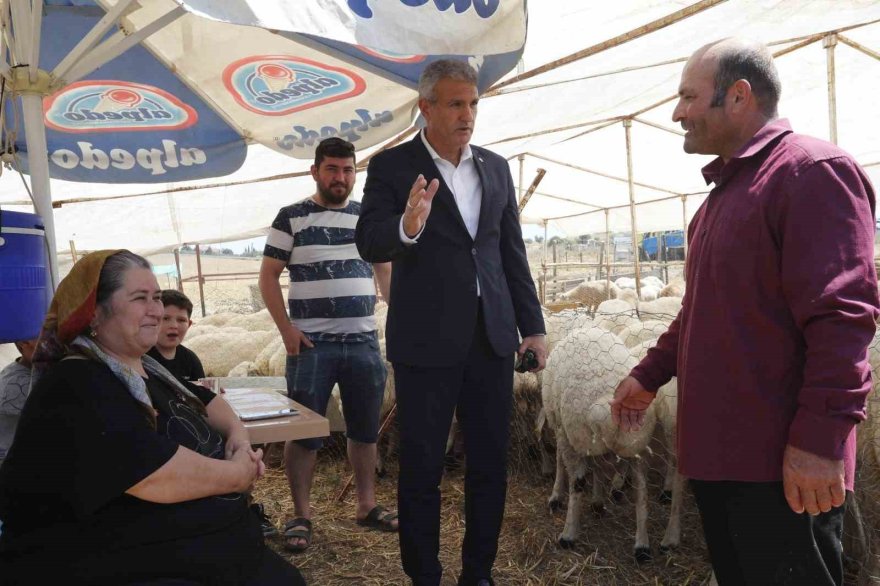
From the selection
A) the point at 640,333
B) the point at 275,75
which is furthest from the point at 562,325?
the point at 275,75

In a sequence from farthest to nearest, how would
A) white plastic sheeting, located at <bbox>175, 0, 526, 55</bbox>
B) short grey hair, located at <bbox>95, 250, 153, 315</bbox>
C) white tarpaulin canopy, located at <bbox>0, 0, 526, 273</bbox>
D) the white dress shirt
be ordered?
white tarpaulin canopy, located at <bbox>0, 0, 526, 273</bbox>, the white dress shirt, short grey hair, located at <bbox>95, 250, 153, 315</bbox>, white plastic sheeting, located at <bbox>175, 0, 526, 55</bbox>

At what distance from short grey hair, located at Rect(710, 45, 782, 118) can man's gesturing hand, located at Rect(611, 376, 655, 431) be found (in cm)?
86

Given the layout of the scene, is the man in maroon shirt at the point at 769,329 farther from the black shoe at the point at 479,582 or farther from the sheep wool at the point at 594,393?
the sheep wool at the point at 594,393

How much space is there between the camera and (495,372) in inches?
95.8

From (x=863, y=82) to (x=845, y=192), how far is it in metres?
6.78

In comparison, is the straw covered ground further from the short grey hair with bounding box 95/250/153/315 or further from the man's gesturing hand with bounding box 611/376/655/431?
the short grey hair with bounding box 95/250/153/315

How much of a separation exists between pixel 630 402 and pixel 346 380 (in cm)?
170

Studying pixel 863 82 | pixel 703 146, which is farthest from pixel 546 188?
pixel 703 146

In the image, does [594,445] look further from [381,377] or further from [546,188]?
[546,188]

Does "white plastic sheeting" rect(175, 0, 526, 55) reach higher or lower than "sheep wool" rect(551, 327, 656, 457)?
higher

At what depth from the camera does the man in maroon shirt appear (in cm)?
129

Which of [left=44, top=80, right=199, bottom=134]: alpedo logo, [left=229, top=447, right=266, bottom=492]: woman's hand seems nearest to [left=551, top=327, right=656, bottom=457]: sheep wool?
[left=229, top=447, right=266, bottom=492]: woman's hand

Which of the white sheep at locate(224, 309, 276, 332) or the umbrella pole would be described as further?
the white sheep at locate(224, 309, 276, 332)

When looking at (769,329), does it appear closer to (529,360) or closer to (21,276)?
(529,360)
